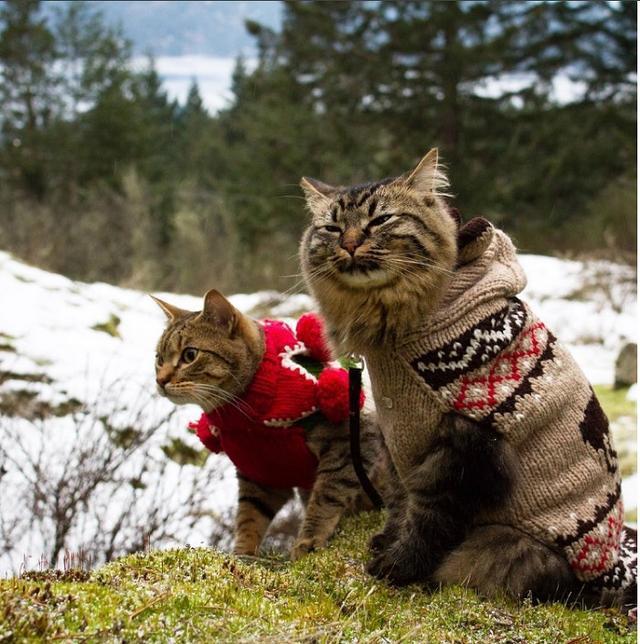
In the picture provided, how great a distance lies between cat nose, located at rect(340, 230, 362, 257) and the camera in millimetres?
3109

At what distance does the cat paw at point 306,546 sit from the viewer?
11.9 feet

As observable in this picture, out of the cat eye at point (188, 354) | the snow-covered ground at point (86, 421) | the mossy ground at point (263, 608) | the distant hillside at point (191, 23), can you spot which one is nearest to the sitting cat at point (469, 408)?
the mossy ground at point (263, 608)

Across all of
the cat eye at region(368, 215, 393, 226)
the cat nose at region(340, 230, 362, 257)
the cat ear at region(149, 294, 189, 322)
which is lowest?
the cat ear at region(149, 294, 189, 322)

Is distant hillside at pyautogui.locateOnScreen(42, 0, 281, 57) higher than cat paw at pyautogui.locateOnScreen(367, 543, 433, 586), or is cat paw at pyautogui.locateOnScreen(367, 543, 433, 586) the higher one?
distant hillside at pyautogui.locateOnScreen(42, 0, 281, 57)

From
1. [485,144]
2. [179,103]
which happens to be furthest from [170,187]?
[485,144]

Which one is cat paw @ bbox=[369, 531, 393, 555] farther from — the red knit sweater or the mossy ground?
the red knit sweater

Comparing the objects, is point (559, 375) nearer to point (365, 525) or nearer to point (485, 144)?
point (365, 525)

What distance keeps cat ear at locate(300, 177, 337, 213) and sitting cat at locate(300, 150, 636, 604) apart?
202mm

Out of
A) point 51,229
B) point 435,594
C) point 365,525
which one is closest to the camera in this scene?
point 435,594

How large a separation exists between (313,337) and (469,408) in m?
1.13

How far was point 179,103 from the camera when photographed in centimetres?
2209

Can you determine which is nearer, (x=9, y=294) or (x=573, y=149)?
(x=9, y=294)

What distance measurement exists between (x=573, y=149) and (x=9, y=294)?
15.1 meters

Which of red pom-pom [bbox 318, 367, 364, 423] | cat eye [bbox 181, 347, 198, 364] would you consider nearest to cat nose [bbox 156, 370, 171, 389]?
cat eye [bbox 181, 347, 198, 364]
